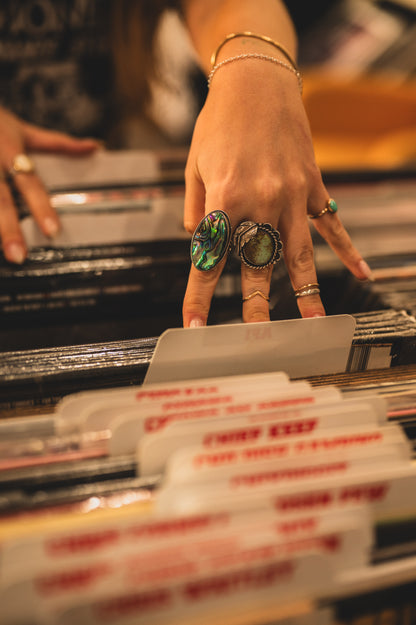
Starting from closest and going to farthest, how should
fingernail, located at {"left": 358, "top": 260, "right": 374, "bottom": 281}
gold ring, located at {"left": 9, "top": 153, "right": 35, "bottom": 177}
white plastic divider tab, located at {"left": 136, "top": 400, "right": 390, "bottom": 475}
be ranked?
white plastic divider tab, located at {"left": 136, "top": 400, "right": 390, "bottom": 475} → fingernail, located at {"left": 358, "top": 260, "right": 374, "bottom": 281} → gold ring, located at {"left": 9, "top": 153, "right": 35, "bottom": 177}

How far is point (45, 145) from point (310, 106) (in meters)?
1.28

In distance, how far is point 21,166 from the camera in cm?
85

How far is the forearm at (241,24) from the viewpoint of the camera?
0.74m

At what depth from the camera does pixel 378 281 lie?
0.74m

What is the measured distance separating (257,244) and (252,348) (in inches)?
7.2

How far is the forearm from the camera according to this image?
0.74 meters

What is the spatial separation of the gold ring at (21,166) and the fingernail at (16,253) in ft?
0.68

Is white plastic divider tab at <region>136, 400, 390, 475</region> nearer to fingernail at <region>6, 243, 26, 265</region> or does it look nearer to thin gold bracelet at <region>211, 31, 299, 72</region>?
fingernail at <region>6, 243, 26, 265</region>

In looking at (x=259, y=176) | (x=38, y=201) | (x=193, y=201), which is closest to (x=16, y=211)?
(x=38, y=201)

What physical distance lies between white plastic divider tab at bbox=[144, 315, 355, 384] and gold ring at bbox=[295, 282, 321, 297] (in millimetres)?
125

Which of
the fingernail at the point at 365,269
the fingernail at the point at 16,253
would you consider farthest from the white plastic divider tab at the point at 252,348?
the fingernail at the point at 16,253

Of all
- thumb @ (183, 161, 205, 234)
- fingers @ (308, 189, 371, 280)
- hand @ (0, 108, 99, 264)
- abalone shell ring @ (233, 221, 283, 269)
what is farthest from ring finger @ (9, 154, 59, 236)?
fingers @ (308, 189, 371, 280)

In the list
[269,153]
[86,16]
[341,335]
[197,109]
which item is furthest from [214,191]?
[197,109]

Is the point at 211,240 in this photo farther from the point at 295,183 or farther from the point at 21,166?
the point at 21,166
